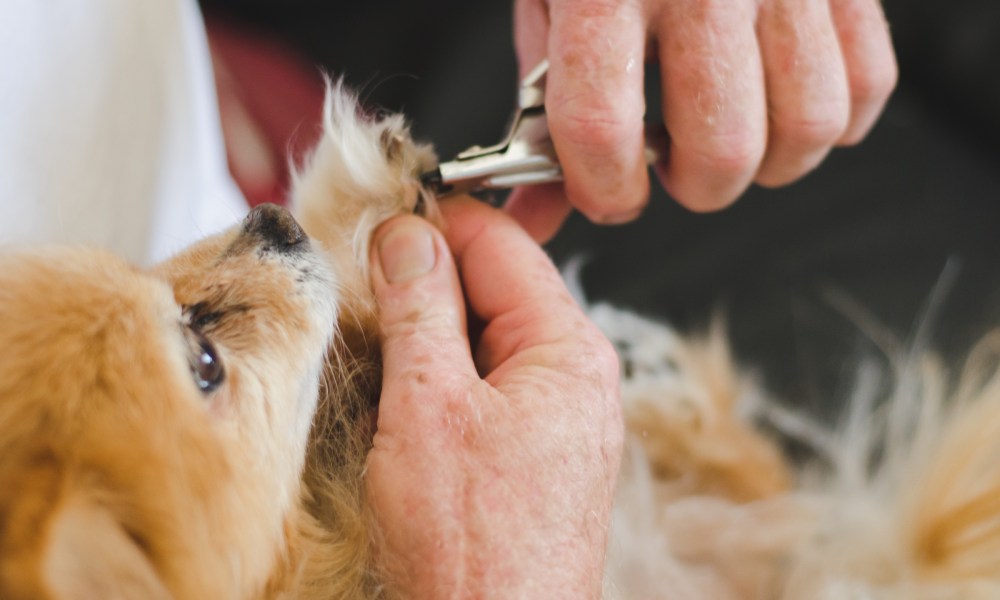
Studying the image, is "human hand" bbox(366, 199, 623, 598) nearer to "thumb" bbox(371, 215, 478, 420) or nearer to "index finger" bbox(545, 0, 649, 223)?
"thumb" bbox(371, 215, 478, 420)

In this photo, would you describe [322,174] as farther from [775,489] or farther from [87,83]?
[775,489]

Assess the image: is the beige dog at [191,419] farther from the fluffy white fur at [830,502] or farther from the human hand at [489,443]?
the fluffy white fur at [830,502]

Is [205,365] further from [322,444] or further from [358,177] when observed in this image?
[358,177]

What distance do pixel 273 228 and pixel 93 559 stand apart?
0.36 m

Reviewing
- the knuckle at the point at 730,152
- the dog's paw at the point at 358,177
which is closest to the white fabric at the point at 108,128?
the dog's paw at the point at 358,177

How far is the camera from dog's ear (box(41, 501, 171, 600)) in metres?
0.51

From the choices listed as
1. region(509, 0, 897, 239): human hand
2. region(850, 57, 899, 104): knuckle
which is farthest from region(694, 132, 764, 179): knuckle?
region(850, 57, 899, 104): knuckle

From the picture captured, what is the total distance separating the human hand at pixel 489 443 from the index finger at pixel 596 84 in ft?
0.53

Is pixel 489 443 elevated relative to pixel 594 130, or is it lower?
lower

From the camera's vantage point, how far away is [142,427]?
58 cm

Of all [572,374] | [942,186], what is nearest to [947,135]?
[942,186]

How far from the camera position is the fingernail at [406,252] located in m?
0.83

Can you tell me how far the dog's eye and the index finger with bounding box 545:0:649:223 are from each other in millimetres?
407

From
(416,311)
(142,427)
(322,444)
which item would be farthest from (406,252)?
(142,427)
